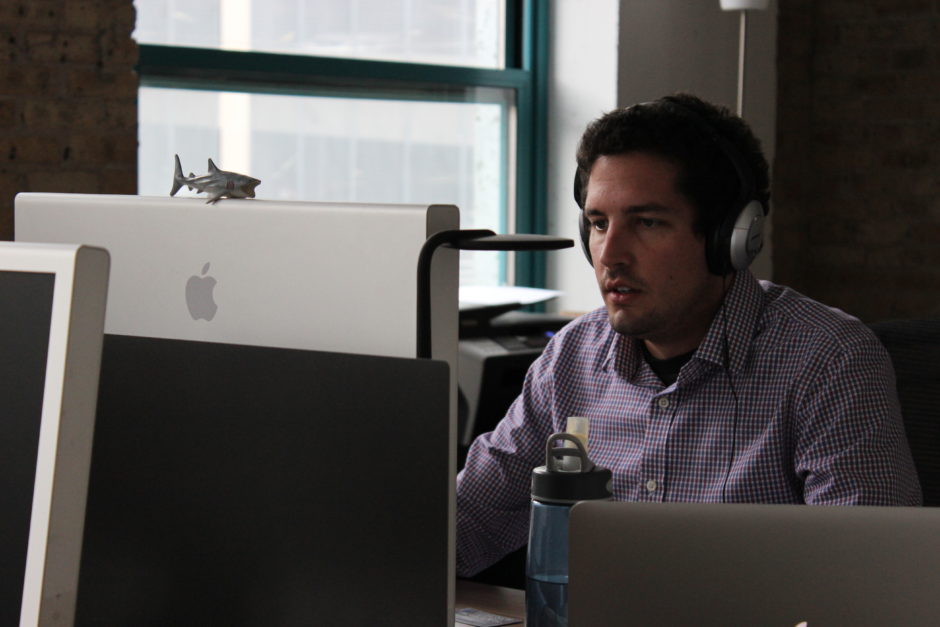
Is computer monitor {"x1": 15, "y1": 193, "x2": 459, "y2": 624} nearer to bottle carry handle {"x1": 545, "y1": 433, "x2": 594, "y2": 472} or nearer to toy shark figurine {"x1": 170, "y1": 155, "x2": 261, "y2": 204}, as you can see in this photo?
toy shark figurine {"x1": 170, "y1": 155, "x2": 261, "y2": 204}

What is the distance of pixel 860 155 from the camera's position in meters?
3.94

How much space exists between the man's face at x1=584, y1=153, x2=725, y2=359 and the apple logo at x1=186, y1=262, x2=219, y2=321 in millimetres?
712

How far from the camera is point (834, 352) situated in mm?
1444

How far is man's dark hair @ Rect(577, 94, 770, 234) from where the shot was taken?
5.15ft

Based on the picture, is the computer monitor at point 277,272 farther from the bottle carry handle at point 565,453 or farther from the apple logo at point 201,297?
the bottle carry handle at point 565,453

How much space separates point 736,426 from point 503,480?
30 cm

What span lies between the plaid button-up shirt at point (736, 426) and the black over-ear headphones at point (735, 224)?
47 mm

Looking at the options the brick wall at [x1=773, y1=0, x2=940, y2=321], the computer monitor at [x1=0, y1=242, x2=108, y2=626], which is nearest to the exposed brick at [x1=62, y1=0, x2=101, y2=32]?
the computer monitor at [x1=0, y1=242, x2=108, y2=626]

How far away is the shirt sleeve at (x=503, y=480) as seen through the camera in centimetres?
150

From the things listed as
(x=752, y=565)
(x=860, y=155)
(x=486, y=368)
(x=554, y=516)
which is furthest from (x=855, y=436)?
(x=860, y=155)

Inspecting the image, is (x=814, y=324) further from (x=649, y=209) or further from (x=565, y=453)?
(x=565, y=453)

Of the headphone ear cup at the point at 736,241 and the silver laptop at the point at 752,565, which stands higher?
the headphone ear cup at the point at 736,241

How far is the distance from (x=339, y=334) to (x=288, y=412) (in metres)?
0.08

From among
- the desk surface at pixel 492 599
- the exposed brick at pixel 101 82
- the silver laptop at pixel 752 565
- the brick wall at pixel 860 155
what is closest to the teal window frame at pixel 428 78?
the exposed brick at pixel 101 82
